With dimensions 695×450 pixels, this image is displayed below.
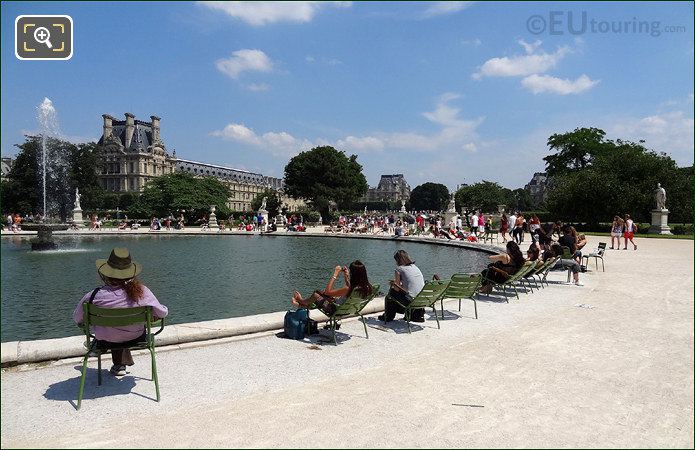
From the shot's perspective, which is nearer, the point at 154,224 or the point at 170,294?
the point at 170,294

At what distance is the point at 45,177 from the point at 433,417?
7519 centimetres

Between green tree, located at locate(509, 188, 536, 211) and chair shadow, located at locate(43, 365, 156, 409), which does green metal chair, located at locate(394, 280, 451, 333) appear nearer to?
chair shadow, located at locate(43, 365, 156, 409)

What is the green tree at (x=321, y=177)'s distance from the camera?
2731 inches

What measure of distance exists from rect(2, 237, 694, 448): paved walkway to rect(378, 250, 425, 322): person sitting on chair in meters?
0.36

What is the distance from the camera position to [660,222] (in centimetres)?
3369

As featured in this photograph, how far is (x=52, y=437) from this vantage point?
4039mm

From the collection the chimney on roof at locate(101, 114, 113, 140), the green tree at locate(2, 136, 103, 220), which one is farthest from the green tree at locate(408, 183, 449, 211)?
the green tree at locate(2, 136, 103, 220)

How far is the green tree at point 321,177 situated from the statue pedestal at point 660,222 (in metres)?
42.5

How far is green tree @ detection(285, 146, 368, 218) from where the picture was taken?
69.4 meters

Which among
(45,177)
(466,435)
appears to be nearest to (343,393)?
(466,435)

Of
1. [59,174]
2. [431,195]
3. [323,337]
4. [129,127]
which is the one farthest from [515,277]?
[431,195]

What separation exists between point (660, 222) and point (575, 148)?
3054 centimetres

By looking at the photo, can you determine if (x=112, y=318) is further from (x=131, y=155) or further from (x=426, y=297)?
(x=131, y=155)

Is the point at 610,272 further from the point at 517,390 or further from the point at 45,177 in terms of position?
the point at 45,177
